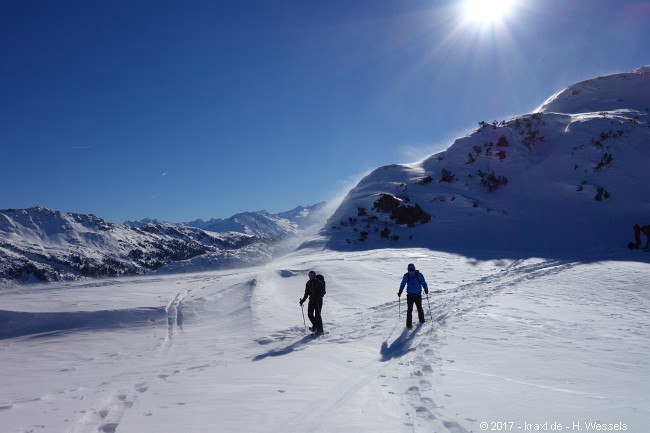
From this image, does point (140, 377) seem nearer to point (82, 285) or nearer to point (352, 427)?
point (352, 427)

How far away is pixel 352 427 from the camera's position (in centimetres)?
544

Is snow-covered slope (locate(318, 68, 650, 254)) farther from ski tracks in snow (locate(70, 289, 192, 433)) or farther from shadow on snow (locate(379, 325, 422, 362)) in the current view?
ski tracks in snow (locate(70, 289, 192, 433))

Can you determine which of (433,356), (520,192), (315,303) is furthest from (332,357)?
(520,192)

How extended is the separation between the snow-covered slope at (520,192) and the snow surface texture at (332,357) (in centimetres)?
1499

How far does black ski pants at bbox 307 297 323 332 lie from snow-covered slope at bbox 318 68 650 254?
21.3 metres

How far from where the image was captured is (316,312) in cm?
1271

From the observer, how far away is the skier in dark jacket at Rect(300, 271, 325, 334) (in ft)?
41.5

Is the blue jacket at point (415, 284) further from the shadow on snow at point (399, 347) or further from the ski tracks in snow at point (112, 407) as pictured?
the ski tracks in snow at point (112, 407)

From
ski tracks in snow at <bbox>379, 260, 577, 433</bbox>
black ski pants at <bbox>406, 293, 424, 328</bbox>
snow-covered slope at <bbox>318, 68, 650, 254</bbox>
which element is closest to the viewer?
ski tracks in snow at <bbox>379, 260, 577, 433</bbox>

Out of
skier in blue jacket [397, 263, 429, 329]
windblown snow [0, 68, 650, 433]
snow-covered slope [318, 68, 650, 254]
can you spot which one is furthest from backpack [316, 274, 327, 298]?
snow-covered slope [318, 68, 650, 254]

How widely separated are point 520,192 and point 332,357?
4123 centimetres

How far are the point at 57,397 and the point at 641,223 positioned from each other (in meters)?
42.5

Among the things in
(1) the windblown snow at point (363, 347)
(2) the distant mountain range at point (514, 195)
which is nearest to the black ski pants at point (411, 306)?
(1) the windblown snow at point (363, 347)

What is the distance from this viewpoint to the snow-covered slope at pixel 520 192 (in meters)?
34.8
